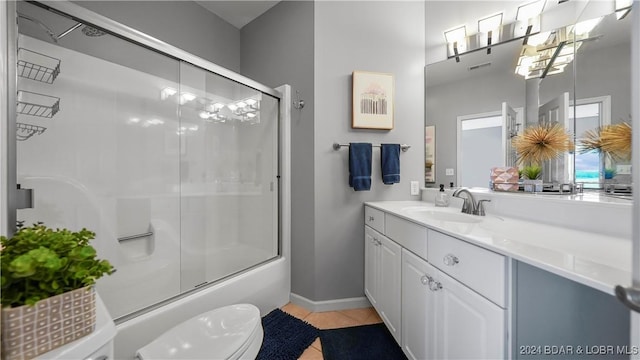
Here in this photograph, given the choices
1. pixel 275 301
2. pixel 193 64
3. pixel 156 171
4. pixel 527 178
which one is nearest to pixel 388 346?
pixel 275 301

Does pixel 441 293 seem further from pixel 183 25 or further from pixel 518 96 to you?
pixel 183 25

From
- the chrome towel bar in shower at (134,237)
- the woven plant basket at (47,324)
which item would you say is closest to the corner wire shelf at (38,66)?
the chrome towel bar in shower at (134,237)

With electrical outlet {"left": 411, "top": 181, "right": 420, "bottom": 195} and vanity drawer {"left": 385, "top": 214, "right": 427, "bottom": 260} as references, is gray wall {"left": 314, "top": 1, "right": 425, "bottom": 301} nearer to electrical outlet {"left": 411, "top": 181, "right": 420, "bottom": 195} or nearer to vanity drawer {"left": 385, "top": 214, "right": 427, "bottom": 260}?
electrical outlet {"left": 411, "top": 181, "right": 420, "bottom": 195}

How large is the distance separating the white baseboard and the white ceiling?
2.63 metres

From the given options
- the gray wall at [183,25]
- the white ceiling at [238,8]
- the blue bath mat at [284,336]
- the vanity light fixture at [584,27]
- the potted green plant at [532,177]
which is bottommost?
the blue bath mat at [284,336]

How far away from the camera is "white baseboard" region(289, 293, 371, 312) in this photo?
6.13 ft

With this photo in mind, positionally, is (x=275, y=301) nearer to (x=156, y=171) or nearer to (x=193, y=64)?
(x=156, y=171)

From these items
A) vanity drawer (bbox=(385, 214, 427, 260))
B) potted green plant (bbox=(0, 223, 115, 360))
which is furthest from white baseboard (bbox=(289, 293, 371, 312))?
potted green plant (bbox=(0, 223, 115, 360))

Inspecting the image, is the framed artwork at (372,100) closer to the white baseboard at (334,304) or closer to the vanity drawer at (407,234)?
the vanity drawer at (407,234)

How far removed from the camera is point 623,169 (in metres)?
1.08

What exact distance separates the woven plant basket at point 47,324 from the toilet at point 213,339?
59 centimetres

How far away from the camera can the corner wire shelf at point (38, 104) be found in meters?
1.34

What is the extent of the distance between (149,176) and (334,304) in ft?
5.67

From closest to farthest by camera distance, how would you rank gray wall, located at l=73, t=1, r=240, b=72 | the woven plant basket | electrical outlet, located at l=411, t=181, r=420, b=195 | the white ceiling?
the woven plant basket → gray wall, located at l=73, t=1, r=240, b=72 → electrical outlet, located at l=411, t=181, r=420, b=195 → the white ceiling
